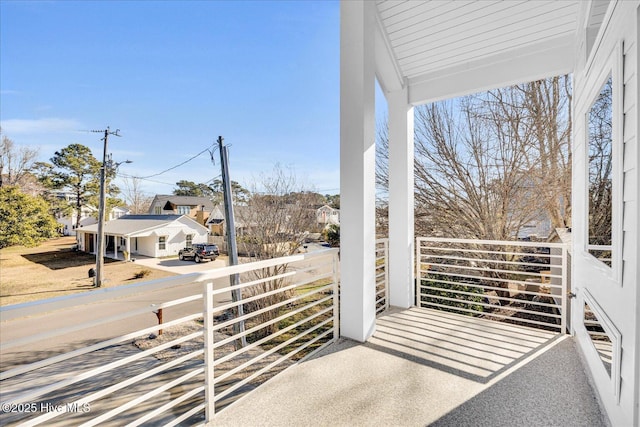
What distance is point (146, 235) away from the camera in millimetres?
6820

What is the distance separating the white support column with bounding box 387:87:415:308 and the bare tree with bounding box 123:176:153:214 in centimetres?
566

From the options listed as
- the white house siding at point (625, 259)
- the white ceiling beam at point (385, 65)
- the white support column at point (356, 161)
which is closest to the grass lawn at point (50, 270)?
the white support column at point (356, 161)

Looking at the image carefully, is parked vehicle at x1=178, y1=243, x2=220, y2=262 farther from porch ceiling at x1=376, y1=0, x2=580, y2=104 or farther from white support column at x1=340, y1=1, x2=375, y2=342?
porch ceiling at x1=376, y1=0, x2=580, y2=104

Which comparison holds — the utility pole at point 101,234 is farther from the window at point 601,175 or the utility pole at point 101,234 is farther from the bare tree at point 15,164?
the window at point 601,175

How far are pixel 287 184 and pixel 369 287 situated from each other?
437cm

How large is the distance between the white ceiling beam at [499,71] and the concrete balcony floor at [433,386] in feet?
7.32

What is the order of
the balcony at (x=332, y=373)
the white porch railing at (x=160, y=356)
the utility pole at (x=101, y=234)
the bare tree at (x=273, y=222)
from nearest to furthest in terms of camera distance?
the white porch railing at (x=160, y=356)
the balcony at (x=332, y=373)
the bare tree at (x=273, y=222)
the utility pole at (x=101, y=234)

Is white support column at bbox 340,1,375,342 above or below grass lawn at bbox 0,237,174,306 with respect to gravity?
above

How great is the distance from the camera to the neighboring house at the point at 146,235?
626cm

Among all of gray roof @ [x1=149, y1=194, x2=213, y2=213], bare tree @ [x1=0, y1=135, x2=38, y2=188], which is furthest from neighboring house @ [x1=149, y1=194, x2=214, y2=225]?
bare tree @ [x1=0, y1=135, x2=38, y2=188]

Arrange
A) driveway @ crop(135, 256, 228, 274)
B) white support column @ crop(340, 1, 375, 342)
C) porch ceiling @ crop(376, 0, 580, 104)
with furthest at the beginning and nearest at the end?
driveway @ crop(135, 256, 228, 274) < porch ceiling @ crop(376, 0, 580, 104) < white support column @ crop(340, 1, 375, 342)

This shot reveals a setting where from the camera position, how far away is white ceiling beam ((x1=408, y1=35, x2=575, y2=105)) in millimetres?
2500

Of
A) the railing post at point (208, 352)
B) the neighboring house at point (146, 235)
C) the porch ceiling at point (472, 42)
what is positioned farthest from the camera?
the neighboring house at point (146, 235)

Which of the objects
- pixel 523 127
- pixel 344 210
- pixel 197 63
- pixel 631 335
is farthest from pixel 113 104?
pixel 631 335
